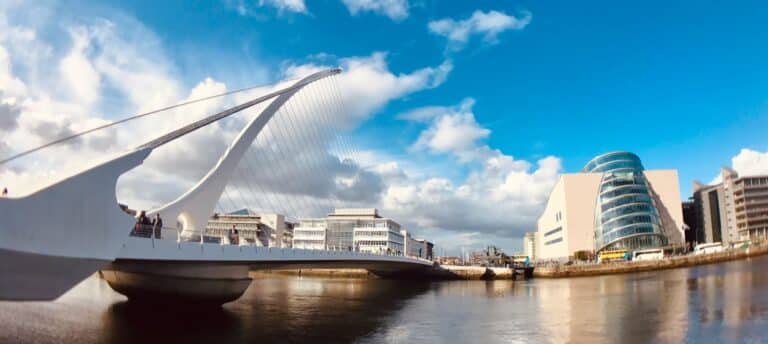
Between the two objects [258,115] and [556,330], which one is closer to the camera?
[556,330]

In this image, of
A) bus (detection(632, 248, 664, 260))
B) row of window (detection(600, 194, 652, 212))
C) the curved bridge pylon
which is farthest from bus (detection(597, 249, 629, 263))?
the curved bridge pylon

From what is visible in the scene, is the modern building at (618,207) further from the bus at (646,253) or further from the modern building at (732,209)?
the modern building at (732,209)

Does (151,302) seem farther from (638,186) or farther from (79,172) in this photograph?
(638,186)

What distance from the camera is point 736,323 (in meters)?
16.8

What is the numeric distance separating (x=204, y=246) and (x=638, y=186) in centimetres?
7164

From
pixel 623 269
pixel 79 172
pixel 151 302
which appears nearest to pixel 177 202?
pixel 151 302

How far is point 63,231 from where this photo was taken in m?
10.5

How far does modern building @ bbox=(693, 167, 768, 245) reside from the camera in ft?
271

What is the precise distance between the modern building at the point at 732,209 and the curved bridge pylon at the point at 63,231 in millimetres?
88278

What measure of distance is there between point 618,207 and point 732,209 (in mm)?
29753

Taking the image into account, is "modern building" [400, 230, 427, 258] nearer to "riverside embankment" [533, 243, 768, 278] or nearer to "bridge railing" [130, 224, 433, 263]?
"riverside embankment" [533, 243, 768, 278]

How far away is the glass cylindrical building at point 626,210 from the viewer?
7006cm

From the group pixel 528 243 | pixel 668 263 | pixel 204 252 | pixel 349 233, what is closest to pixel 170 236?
pixel 204 252

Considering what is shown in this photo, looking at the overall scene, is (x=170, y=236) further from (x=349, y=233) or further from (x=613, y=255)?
(x=349, y=233)
